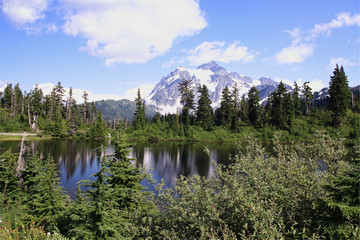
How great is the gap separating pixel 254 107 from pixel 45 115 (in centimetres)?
8290

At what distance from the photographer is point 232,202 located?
5.14 m

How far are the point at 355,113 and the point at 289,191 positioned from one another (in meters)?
79.5

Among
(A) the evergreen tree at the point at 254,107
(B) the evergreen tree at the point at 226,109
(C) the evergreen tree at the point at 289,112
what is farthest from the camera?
(A) the evergreen tree at the point at 254,107

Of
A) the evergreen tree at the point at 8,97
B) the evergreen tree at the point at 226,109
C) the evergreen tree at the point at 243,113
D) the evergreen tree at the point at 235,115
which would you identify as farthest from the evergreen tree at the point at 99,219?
the evergreen tree at the point at 8,97

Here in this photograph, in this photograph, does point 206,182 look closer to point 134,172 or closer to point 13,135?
point 134,172

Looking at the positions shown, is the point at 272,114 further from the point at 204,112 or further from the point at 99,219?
the point at 99,219

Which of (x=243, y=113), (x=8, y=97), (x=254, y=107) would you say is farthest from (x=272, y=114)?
(x=8, y=97)

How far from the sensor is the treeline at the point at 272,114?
64.8m

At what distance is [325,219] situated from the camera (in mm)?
5074

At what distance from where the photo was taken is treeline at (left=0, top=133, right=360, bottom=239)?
4883 millimetres

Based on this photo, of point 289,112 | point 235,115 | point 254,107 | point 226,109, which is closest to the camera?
point 289,112

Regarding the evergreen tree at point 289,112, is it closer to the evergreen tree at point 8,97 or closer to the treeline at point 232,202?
the treeline at point 232,202

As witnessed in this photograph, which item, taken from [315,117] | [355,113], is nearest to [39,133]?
[315,117]

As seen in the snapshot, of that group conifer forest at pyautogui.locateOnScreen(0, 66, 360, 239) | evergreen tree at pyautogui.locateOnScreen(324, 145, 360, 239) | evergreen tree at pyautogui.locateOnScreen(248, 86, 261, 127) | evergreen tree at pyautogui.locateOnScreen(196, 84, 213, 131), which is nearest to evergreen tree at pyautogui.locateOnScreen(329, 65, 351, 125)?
evergreen tree at pyautogui.locateOnScreen(248, 86, 261, 127)
